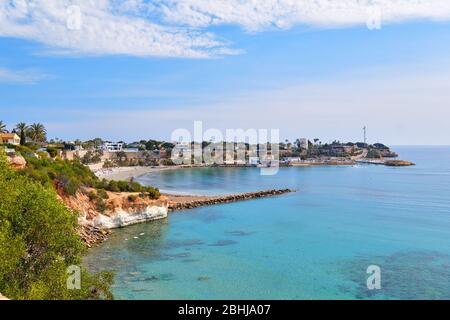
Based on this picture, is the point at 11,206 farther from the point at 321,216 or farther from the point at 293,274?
the point at 321,216

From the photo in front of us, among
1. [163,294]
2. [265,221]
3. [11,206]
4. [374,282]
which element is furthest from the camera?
[265,221]

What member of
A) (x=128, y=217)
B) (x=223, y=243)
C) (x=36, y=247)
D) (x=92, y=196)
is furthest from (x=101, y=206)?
(x=36, y=247)

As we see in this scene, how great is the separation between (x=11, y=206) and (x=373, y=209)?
4678 cm

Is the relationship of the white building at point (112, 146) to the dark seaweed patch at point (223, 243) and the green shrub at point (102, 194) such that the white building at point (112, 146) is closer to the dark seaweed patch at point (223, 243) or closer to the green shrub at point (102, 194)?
the green shrub at point (102, 194)

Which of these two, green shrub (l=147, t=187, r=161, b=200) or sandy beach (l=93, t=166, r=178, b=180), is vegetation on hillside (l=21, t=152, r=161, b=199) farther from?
sandy beach (l=93, t=166, r=178, b=180)

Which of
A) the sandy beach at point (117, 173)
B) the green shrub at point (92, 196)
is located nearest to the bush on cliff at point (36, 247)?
the green shrub at point (92, 196)

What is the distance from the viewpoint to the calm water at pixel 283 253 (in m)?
21.9

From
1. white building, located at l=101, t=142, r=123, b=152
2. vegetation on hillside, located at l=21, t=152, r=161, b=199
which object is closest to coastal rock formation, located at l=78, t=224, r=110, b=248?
vegetation on hillside, located at l=21, t=152, r=161, b=199

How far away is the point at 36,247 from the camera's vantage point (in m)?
15.0

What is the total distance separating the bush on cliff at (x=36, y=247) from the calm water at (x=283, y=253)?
5.58 meters

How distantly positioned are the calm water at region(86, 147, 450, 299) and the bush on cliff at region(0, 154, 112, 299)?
5.58m

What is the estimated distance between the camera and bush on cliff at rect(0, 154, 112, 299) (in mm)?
12977

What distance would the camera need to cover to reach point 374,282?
75.2ft
